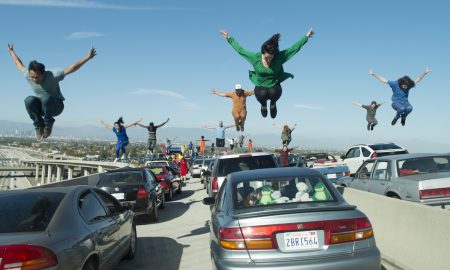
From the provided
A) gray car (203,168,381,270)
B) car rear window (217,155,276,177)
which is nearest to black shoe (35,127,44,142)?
car rear window (217,155,276,177)

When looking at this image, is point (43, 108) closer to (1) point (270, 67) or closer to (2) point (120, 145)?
(1) point (270, 67)

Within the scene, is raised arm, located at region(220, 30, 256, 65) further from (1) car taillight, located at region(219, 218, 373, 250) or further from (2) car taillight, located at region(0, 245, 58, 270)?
(2) car taillight, located at region(0, 245, 58, 270)

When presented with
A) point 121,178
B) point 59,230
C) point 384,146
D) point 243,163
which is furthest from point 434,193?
point 384,146

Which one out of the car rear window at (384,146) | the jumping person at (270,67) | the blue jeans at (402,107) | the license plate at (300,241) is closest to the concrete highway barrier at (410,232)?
the license plate at (300,241)

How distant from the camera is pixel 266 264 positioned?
4.52 metres

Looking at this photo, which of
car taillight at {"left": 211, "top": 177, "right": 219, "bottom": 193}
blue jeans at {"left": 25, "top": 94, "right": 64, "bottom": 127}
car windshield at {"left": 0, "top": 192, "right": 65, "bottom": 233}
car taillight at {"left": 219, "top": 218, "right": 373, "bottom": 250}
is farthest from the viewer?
car taillight at {"left": 211, "top": 177, "right": 219, "bottom": 193}

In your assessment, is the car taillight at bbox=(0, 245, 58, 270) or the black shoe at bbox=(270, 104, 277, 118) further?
the black shoe at bbox=(270, 104, 277, 118)

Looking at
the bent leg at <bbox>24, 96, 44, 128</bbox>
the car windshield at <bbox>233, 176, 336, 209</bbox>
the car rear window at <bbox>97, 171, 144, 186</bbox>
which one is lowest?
the car rear window at <bbox>97, 171, 144, 186</bbox>

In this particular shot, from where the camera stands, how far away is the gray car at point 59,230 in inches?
164

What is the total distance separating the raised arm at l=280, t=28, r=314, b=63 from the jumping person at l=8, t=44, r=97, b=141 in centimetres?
356

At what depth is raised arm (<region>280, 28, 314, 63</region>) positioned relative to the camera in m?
9.06

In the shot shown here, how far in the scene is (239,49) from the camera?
31.9 ft

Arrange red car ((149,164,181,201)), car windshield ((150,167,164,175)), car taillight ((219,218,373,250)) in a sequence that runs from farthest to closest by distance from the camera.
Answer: car windshield ((150,167,164,175)) < red car ((149,164,181,201)) < car taillight ((219,218,373,250))

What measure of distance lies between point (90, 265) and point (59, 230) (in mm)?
795
